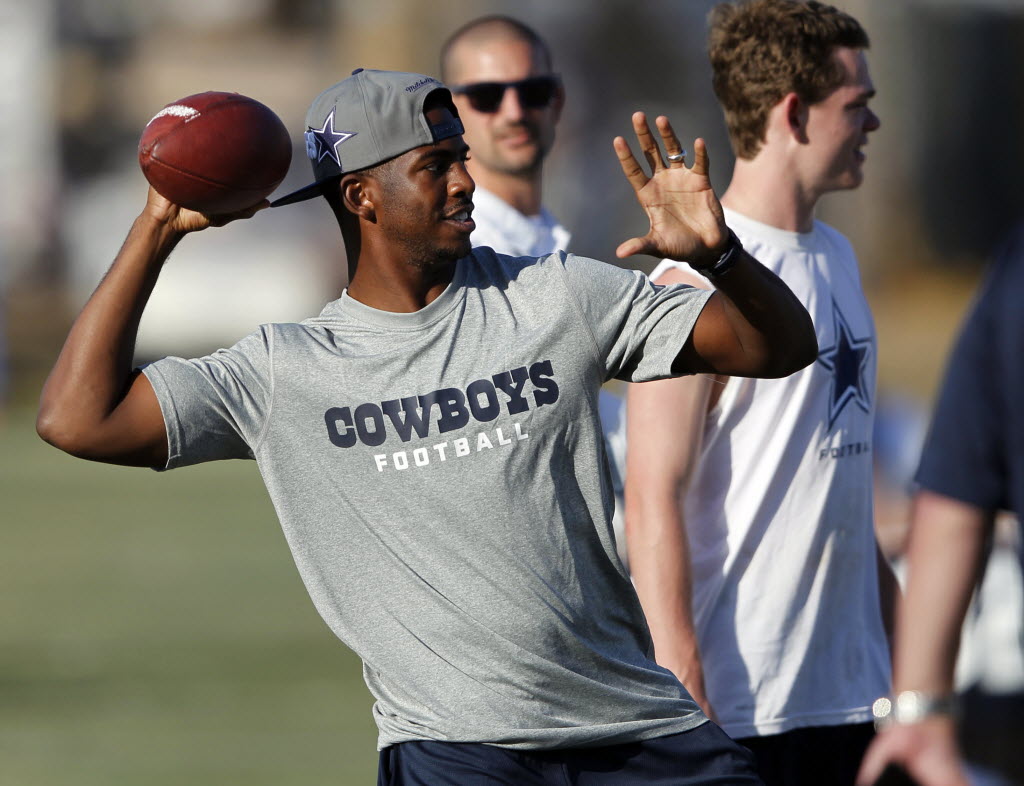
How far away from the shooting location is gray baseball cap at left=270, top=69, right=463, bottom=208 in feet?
13.1

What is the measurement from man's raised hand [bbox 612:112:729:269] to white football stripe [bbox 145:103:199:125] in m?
1.10

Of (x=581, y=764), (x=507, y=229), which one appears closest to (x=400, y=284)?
(x=581, y=764)

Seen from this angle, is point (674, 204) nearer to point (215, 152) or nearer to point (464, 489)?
point (464, 489)

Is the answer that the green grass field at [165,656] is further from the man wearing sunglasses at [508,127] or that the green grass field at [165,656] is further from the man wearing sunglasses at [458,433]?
the man wearing sunglasses at [458,433]

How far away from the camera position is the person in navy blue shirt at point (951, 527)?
294cm

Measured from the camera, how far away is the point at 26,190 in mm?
36188

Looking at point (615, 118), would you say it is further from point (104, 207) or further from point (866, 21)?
point (104, 207)

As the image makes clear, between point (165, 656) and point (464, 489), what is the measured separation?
7.54m

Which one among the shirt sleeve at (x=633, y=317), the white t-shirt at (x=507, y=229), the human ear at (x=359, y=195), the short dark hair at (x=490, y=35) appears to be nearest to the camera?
the shirt sleeve at (x=633, y=317)

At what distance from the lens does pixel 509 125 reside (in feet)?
19.4

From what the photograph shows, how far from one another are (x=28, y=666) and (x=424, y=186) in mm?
7660

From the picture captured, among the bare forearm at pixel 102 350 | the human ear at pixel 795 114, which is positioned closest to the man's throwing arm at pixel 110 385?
the bare forearm at pixel 102 350

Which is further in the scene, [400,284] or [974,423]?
[400,284]

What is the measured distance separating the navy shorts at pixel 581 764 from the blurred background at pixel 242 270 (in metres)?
2.85
